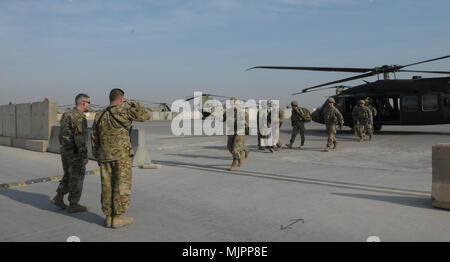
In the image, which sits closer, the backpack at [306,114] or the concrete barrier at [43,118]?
the backpack at [306,114]

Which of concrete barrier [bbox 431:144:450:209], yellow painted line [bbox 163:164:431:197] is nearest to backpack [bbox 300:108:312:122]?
yellow painted line [bbox 163:164:431:197]

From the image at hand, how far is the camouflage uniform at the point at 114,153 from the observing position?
4.11 m

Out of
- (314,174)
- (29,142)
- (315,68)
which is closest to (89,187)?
(314,174)

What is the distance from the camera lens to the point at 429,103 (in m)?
15.3

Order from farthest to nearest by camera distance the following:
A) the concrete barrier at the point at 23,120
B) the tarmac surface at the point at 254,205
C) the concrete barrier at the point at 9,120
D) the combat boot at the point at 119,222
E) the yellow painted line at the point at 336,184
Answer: the concrete barrier at the point at 9,120 → the concrete barrier at the point at 23,120 → the yellow painted line at the point at 336,184 → the combat boot at the point at 119,222 → the tarmac surface at the point at 254,205

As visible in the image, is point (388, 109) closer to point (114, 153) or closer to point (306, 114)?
point (306, 114)

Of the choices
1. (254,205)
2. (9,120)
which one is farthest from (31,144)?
(254,205)

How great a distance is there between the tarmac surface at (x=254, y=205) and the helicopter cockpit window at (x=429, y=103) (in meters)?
7.63

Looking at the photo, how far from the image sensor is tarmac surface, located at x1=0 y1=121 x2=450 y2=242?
3816 mm

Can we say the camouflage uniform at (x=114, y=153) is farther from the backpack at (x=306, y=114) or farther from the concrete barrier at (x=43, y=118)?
the concrete barrier at (x=43, y=118)

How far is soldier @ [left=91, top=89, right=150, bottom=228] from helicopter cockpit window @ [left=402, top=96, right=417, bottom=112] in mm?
14717

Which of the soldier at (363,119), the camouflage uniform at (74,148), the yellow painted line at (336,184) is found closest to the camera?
the camouflage uniform at (74,148)

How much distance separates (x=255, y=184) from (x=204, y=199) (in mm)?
1320

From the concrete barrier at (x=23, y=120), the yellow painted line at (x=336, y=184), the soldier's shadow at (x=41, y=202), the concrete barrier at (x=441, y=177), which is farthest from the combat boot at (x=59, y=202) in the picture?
the concrete barrier at (x=23, y=120)
